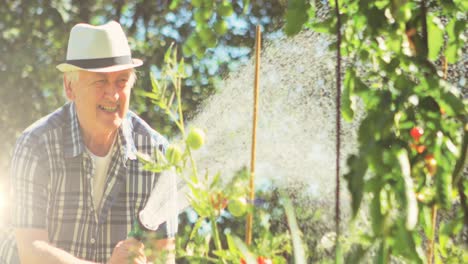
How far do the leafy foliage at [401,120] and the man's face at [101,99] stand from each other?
1147 millimetres

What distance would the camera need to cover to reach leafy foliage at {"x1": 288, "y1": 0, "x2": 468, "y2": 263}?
0.64 m

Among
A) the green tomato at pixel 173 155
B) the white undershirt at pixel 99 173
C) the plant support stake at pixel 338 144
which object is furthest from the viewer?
the white undershirt at pixel 99 173

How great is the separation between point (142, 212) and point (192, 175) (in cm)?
102

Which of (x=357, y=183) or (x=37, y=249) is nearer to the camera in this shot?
(x=357, y=183)

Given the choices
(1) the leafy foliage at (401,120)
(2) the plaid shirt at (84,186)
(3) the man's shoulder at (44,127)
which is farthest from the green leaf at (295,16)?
(3) the man's shoulder at (44,127)

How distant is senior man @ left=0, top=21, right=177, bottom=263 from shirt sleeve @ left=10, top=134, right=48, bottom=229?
0.02m

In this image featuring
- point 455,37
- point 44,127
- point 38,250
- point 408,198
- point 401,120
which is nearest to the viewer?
point 408,198

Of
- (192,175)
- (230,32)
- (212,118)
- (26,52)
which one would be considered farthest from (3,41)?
(192,175)

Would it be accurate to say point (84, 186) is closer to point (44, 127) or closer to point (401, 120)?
point (44, 127)

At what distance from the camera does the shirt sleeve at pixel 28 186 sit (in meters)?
1.90

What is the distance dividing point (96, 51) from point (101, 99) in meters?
0.14

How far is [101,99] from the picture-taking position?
2.05m

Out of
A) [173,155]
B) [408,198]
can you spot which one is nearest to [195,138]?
[173,155]

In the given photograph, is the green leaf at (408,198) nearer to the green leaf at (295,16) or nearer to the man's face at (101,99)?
the green leaf at (295,16)
